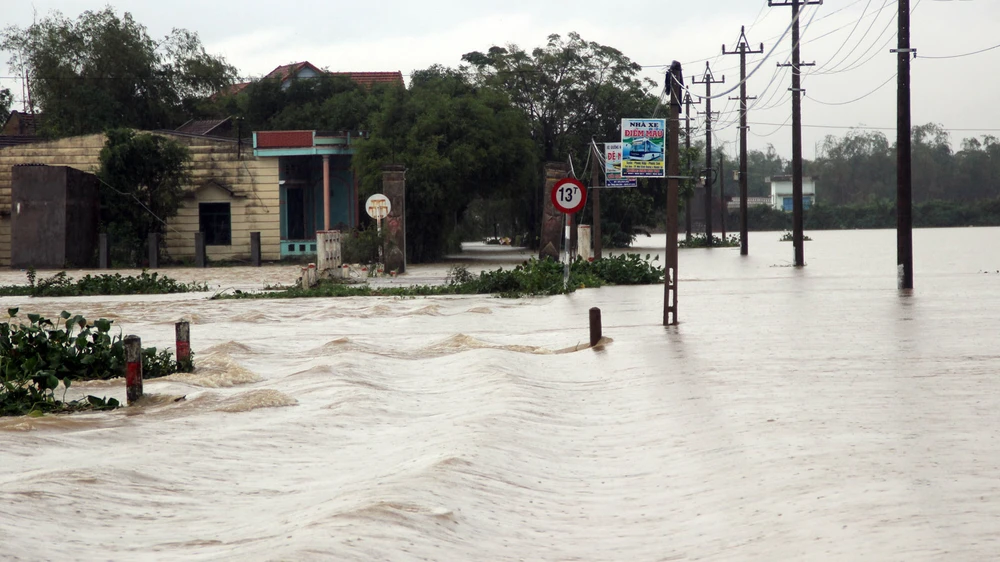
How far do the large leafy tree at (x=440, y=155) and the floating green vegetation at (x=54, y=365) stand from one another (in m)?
29.2

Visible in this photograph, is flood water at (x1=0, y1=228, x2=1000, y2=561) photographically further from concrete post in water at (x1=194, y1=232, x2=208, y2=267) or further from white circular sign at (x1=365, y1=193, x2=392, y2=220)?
concrete post in water at (x1=194, y1=232, x2=208, y2=267)

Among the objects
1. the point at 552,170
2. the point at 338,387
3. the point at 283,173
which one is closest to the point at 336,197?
the point at 283,173

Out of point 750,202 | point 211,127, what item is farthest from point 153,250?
point 750,202

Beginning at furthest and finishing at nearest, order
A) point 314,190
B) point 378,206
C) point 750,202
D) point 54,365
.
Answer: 1. point 750,202
2. point 314,190
3. point 378,206
4. point 54,365

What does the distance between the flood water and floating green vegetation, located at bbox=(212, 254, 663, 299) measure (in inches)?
353

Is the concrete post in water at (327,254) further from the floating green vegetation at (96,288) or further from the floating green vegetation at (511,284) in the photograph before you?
the floating green vegetation at (96,288)

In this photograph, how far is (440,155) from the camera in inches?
1703

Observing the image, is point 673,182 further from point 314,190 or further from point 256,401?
point 314,190

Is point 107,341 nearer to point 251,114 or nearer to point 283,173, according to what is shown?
point 283,173

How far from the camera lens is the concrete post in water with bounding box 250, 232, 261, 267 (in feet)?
137

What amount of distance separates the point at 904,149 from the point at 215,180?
89.5 ft

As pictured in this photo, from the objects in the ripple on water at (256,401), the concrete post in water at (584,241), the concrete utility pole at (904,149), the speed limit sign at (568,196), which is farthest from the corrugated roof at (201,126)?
the ripple on water at (256,401)

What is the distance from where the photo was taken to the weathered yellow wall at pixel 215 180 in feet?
141

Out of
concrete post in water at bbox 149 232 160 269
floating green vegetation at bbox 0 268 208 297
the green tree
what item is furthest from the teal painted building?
floating green vegetation at bbox 0 268 208 297
